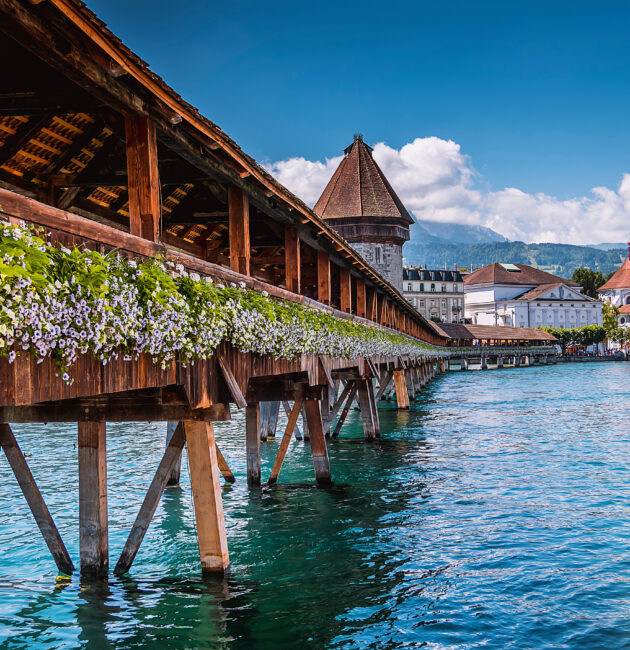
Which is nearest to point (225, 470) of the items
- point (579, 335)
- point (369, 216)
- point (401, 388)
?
point (401, 388)

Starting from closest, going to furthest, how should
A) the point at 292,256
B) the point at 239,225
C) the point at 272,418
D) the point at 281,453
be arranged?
1. the point at 239,225
2. the point at 292,256
3. the point at 281,453
4. the point at 272,418

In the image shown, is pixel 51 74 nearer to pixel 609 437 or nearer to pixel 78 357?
pixel 78 357

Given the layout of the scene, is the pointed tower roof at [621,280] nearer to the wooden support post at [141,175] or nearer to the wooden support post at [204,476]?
the wooden support post at [204,476]

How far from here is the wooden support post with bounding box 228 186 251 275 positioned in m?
9.35

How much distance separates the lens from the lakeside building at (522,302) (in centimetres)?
12512

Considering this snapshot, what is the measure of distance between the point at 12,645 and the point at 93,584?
1.36 metres

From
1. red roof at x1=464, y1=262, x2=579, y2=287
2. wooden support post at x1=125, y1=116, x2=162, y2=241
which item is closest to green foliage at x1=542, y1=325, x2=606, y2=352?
red roof at x1=464, y1=262, x2=579, y2=287

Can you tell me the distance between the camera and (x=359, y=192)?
176 feet

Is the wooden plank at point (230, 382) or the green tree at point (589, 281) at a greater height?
the green tree at point (589, 281)

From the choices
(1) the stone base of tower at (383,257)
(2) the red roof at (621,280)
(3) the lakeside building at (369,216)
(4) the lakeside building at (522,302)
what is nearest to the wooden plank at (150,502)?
(3) the lakeside building at (369,216)

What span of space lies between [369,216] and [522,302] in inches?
3118

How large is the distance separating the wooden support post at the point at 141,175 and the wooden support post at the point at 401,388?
26.1 m

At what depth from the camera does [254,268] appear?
20.5 metres

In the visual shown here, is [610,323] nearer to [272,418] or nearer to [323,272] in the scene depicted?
[272,418]
